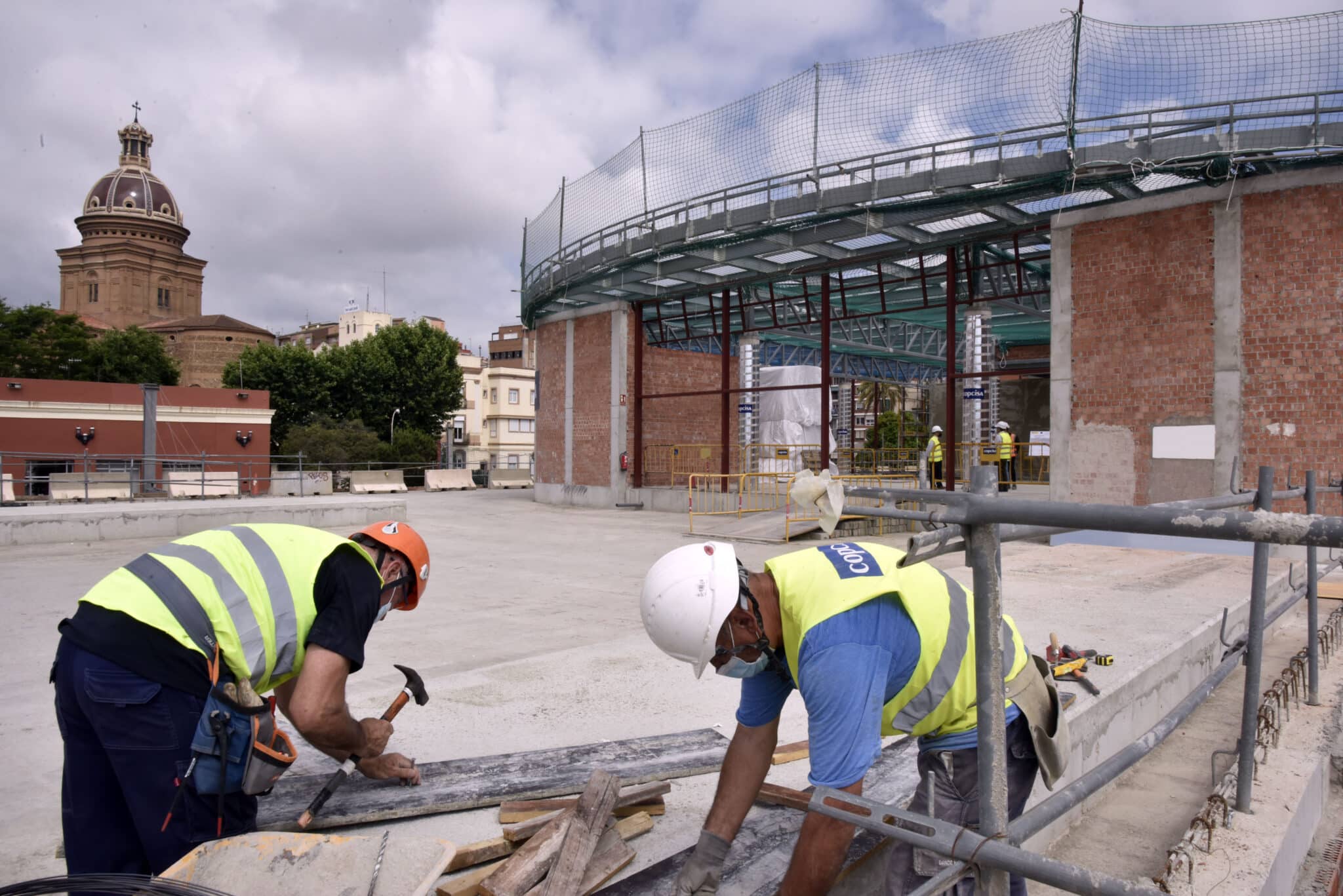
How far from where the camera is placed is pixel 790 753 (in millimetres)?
3840

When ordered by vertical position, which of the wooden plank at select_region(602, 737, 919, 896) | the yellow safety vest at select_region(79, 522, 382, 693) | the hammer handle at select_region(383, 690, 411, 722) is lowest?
the wooden plank at select_region(602, 737, 919, 896)

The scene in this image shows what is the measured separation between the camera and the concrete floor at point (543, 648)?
3643mm

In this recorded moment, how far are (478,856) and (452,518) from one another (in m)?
17.7

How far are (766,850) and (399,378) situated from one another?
49757 millimetres

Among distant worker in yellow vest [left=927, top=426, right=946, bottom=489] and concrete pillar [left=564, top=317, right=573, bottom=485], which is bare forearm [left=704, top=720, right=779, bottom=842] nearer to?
distant worker in yellow vest [left=927, top=426, right=946, bottom=489]

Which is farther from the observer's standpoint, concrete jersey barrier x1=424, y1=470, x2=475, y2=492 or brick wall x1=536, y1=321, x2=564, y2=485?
concrete jersey barrier x1=424, y1=470, x2=475, y2=492

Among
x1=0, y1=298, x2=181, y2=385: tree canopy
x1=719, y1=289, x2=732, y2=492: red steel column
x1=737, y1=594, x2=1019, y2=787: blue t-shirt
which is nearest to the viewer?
x1=737, y1=594, x2=1019, y2=787: blue t-shirt

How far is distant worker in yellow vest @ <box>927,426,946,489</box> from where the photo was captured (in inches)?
632

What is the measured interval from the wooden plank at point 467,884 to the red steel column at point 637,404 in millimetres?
19822

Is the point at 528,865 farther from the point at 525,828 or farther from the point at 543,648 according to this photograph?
the point at 543,648

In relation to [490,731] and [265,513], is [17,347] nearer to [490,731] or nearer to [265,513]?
[265,513]

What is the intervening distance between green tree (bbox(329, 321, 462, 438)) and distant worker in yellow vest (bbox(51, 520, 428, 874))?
1928 inches

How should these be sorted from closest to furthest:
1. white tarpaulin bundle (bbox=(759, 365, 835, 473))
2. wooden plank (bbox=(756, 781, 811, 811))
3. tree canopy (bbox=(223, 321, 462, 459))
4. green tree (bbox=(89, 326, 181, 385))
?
wooden plank (bbox=(756, 781, 811, 811)), white tarpaulin bundle (bbox=(759, 365, 835, 473)), tree canopy (bbox=(223, 321, 462, 459)), green tree (bbox=(89, 326, 181, 385))

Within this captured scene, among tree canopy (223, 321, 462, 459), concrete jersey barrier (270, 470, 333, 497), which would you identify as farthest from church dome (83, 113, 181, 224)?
concrete jersey barrier (270, 470, 333, 497)
